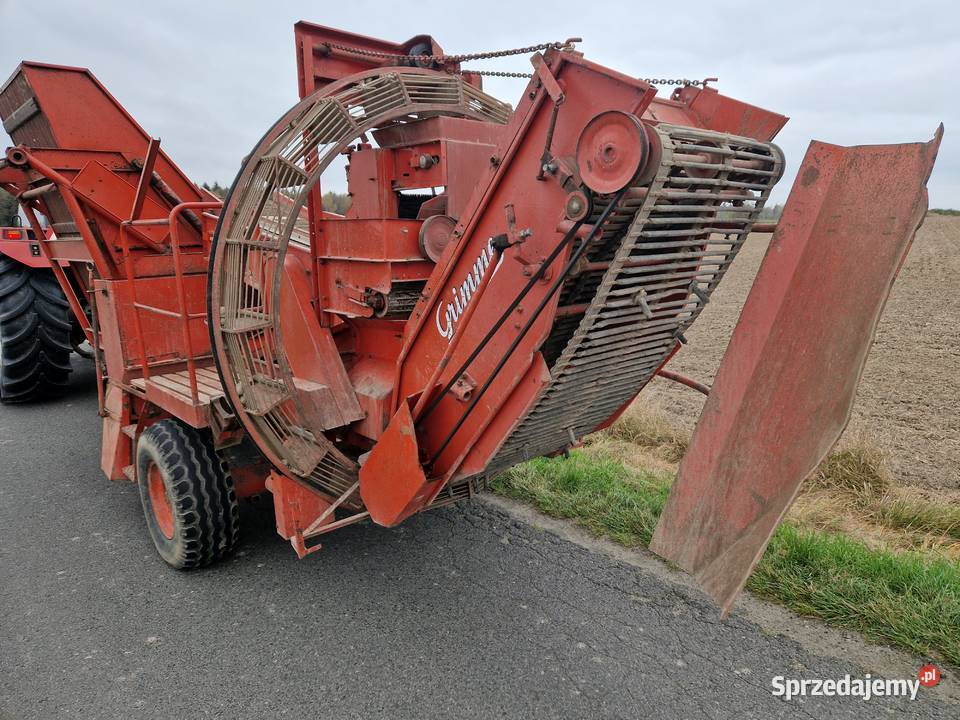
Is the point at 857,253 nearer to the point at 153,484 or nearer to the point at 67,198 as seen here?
the point at 153,484

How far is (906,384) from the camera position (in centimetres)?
716

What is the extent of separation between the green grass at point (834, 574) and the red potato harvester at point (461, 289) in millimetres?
1086

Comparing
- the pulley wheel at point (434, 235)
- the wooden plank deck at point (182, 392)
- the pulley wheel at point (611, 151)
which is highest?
the pulley wheel at point (611, 151)

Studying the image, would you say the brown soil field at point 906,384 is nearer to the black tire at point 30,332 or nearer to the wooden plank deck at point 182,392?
the wooden plank deck at point 182,392

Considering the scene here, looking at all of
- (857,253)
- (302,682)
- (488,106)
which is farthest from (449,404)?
(488,106)

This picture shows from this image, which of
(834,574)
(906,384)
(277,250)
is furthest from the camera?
(906,384)

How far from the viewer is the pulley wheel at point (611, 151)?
76.4 inches

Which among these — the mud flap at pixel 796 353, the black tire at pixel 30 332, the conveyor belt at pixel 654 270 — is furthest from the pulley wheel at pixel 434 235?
the black tire at pixel 30 332

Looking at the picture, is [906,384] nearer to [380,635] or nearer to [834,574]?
[834,574]

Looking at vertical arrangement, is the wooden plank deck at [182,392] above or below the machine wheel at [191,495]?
above

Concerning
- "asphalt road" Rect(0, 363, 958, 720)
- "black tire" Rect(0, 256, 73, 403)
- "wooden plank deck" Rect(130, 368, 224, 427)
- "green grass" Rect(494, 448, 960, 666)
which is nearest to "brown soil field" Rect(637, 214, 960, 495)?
"green grass" Rect(494, 448, 960, 666)

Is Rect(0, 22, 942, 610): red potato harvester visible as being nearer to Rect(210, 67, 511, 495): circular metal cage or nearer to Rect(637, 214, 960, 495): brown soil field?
Rect(210, 67, 511, 495): circular metal cage

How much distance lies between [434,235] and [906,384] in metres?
6.43

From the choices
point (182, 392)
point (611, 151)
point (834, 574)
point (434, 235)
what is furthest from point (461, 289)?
point (834, 574)
